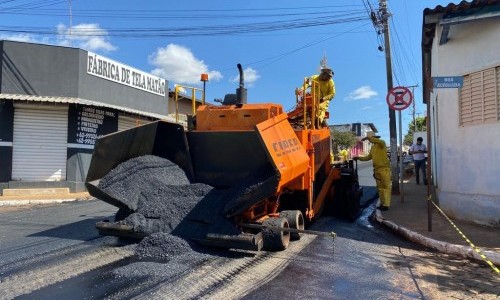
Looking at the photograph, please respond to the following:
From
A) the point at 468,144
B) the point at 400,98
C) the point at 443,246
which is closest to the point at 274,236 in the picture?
the point at 443,246

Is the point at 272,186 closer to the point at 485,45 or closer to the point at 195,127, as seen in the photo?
the point at 195,127

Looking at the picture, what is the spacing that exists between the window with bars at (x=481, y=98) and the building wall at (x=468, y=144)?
0.11 meters

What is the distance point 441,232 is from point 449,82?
2479mm

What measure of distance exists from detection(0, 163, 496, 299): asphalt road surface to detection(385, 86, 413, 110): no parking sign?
4.74 meters

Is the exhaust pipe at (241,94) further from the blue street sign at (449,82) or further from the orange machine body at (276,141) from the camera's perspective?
the blue street sign at (449,82)

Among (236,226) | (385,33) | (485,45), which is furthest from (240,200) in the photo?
(385,33)

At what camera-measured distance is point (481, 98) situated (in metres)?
8.09

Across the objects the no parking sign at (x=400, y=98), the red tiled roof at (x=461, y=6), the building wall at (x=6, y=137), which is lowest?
the building wall at (x=6, y=137)

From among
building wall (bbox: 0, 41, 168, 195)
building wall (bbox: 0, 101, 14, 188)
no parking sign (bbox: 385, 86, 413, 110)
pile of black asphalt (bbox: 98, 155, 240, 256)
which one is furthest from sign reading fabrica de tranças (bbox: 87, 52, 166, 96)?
pile of black asphalt (bbox: 98, 155, 240, 256)

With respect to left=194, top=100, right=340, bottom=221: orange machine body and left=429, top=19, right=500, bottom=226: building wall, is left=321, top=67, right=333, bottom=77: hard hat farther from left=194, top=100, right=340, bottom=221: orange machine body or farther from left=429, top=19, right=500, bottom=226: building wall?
left=429, top=19, right=500, bottom=226: building wall

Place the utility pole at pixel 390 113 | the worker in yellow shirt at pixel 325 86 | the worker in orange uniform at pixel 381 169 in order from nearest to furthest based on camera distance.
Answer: the worker in yellow shirt at pixel 325 86, the worker in orange uniform at pixel 381 169, the utility pole at pixel 390 113

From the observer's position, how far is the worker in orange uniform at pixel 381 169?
9.97m

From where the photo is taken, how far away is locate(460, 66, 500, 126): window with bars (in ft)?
25.7

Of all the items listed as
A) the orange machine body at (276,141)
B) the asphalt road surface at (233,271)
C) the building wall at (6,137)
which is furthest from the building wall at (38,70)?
the orange machine body at (276,141)
